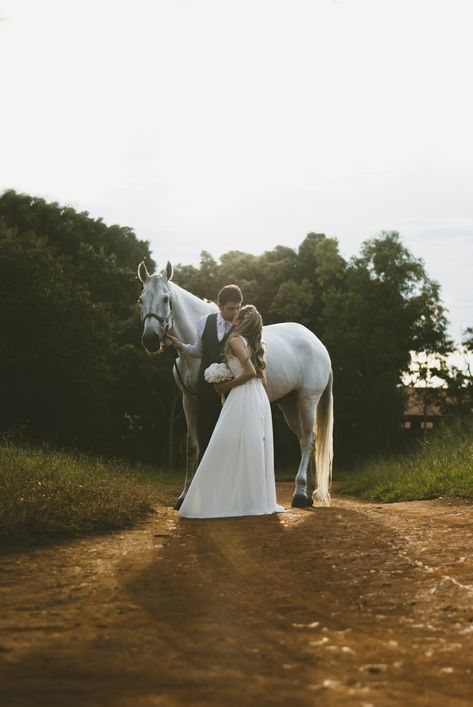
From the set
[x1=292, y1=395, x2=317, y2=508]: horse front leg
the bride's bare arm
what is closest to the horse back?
[x1=292, y1=395, x2=317, y2=508]: horse front leg

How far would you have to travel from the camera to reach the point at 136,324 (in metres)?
32.5

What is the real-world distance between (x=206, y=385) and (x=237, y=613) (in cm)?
515

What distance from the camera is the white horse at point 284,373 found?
9320 mm

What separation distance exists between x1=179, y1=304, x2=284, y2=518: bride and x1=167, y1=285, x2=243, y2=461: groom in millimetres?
259

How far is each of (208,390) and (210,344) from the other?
1.82 feet

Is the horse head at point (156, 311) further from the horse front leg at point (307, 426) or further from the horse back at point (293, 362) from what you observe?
the horse front leg at point (307, 426)

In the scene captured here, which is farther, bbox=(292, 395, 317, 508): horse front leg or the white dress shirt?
bbox=(292, 395, 317, 508): horse front leg

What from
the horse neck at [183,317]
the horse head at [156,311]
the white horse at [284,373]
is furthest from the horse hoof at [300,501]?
the horse head at [156,311]

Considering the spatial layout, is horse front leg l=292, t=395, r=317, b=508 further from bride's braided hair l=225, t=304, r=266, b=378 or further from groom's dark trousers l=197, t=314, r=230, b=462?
bride's braided hair l=225, t=304, r=266, b=378

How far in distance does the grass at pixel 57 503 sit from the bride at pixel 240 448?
0.77 metres

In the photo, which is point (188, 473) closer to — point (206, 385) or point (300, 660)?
point (206, 385)

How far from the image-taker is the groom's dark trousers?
30.4 feet

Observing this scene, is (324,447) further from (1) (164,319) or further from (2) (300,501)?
(1) (164,319)

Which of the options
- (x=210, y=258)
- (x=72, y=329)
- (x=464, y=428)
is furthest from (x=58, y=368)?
(x=210, y=258)
